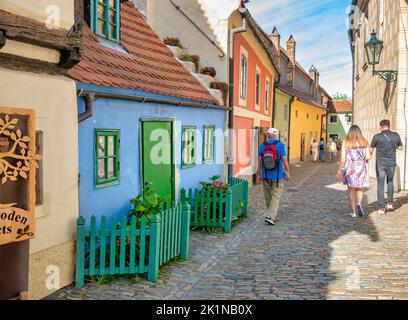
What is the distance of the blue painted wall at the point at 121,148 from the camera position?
18.1 ft

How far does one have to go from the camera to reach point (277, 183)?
8.75 meters

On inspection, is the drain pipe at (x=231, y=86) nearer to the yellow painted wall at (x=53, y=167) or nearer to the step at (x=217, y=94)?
the step at (x=217, y=94)

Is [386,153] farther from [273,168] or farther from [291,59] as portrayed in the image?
[291,59]

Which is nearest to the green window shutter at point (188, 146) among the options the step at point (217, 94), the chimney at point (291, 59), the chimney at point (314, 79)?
the step at point (217, 94)

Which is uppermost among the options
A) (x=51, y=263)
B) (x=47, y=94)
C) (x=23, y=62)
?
(x=23, y=62)

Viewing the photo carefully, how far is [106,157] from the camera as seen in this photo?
598cm

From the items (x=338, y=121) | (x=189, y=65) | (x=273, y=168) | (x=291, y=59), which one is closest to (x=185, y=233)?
(x=273, y=168)

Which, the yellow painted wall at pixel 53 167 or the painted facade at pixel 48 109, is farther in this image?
the yellow painted wall at pixel 53 167

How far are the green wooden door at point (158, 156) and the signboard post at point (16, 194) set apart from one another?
3128 mm

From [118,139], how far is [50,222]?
6.23 ft

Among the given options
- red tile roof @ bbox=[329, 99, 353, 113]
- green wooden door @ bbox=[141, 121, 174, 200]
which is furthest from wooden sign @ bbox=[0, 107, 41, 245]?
red tile roof @ bbox=[329, 99, 353, 113]
